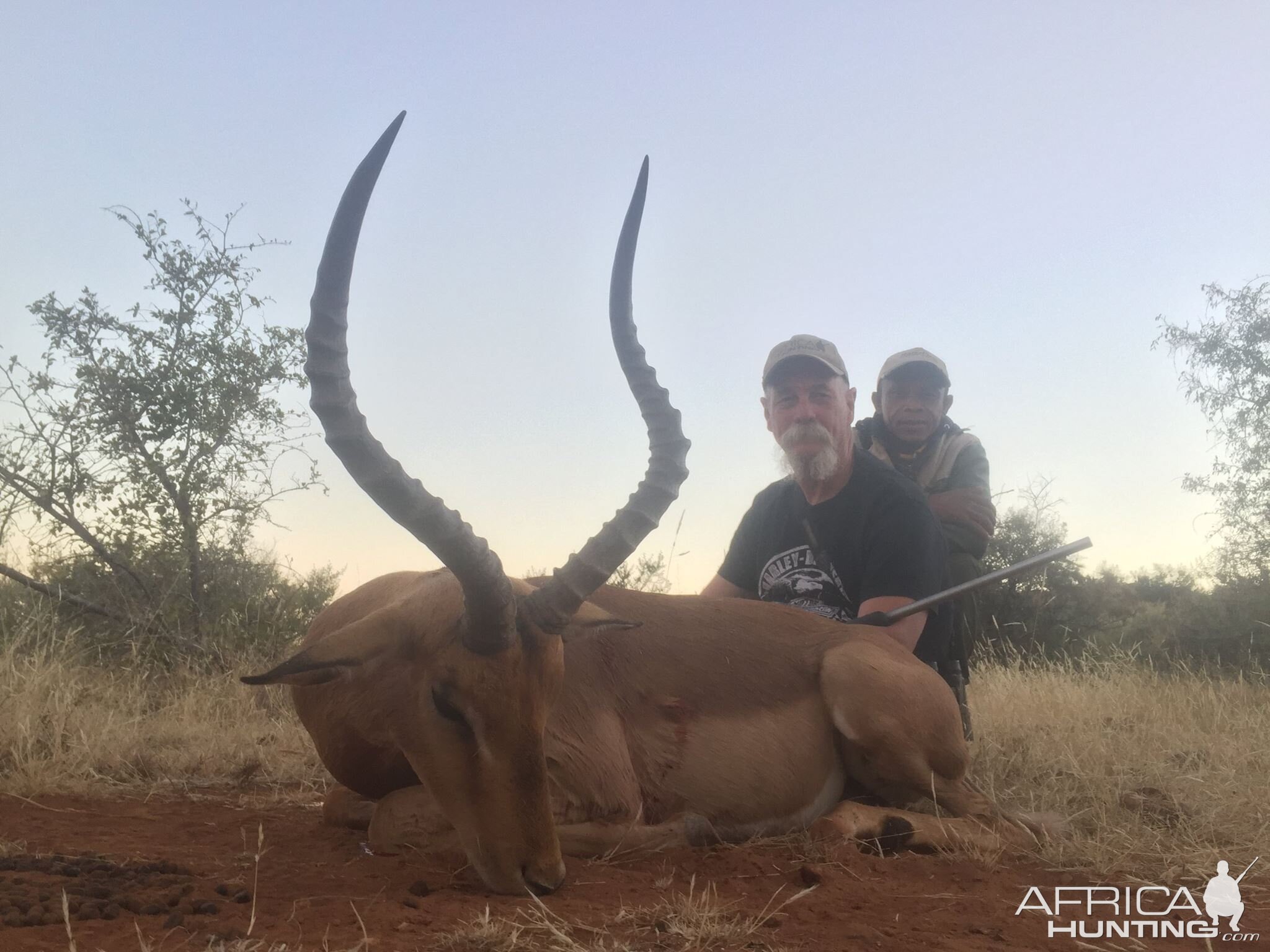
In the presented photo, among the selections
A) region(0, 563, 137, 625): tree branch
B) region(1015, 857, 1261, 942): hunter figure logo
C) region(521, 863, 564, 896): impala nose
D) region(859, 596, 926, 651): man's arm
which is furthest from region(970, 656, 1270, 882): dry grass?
region(0, 563, 137, 625): tree branch

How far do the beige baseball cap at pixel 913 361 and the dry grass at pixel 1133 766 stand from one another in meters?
2.73

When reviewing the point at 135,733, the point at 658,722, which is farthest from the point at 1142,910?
the point at 135,733

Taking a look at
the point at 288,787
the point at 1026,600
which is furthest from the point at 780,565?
the point at 1026,600

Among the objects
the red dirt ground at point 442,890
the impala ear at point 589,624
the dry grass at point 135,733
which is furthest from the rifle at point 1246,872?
the dry grass at point 135,733

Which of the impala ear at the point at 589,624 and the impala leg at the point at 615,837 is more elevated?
the impala ear at the point at 589,624

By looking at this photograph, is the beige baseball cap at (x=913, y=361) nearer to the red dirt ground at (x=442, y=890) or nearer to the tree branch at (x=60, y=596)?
the red dirt ground at (x=442, y=890)

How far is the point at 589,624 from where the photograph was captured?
158 inches

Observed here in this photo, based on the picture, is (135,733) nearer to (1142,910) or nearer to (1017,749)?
(1142,910)

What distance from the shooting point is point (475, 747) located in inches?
132

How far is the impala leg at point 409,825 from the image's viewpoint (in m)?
3.69

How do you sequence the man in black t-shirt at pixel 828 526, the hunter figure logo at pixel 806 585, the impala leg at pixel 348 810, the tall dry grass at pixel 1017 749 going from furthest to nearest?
the hunter figure logo at pixel 806 585 → the man in black t-shirt at pixel 828 526 → the tall dry grass at pixel 1017 749 → the impala leg at pixel 348 810

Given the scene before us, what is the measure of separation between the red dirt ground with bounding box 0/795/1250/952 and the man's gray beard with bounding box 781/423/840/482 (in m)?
2.62

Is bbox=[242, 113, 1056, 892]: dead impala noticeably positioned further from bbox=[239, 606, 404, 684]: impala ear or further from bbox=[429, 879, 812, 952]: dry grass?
bbox=[429, 879, 812, 952]: dry grass

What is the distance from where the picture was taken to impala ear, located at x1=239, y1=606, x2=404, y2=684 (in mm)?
3381
